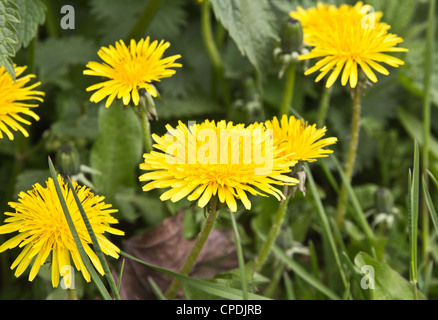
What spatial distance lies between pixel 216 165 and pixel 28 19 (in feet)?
2.30

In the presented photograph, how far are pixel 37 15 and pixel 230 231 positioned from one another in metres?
0.75

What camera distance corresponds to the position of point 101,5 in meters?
1.89

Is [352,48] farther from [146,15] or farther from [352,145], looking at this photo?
[146,15]

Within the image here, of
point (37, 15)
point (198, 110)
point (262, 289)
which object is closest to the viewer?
point (37, 15)

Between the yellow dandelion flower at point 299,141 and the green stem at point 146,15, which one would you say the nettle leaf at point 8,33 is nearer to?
the green stem at point 146,15

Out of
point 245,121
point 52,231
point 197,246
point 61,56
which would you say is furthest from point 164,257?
point 61,56

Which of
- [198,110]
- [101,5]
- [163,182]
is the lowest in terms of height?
[163,182]

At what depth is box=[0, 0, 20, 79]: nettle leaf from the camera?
114 cm

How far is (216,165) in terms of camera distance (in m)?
0.98

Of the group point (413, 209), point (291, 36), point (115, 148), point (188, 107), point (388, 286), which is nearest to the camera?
point (413, 209)

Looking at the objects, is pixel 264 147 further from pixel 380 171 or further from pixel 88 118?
pixel 380 171

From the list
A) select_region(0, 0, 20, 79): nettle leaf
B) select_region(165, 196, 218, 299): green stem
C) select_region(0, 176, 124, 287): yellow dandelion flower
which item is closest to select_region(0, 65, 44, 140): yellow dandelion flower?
select_region(0, 0, 20, 79): nettle leaf

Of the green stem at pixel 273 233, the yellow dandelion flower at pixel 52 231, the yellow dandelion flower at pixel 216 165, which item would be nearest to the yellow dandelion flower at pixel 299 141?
the yellow dandelion flower at pixel 216 165

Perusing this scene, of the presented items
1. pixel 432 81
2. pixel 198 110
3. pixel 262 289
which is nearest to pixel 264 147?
pixel 262 289
